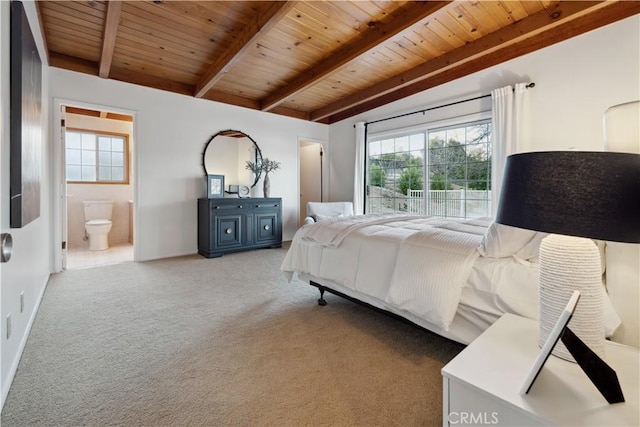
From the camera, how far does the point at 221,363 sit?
66.1 inches

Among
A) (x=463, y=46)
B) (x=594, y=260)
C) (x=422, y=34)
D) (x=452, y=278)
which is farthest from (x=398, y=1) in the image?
(x=594, y=260)

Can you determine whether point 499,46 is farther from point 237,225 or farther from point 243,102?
point 237,225

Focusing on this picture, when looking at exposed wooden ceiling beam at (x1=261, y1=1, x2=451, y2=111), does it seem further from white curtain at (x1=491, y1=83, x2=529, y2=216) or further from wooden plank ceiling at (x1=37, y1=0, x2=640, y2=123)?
white curtain at (x1=491, y1=83, x2=529, y2=216)

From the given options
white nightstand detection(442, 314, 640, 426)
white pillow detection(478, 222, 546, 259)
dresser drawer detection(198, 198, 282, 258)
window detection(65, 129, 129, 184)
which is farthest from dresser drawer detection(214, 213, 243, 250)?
white nightstand detection(442, 314, 640, 426)

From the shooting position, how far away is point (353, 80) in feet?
→ 14.6

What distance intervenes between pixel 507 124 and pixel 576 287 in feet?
10.4

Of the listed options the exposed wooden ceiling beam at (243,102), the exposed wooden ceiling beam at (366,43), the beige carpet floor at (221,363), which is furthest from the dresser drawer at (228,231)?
the exposed wooden ceiling beam at (366,43)

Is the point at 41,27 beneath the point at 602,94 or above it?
above

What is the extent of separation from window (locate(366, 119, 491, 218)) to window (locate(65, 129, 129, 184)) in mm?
4661

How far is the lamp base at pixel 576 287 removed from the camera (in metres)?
0.88

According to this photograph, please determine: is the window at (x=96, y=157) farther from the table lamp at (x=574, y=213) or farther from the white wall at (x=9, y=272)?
the table lamp at (x=574, y=213)

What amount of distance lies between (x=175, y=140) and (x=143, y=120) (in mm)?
465

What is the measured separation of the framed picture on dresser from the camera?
4.51 m

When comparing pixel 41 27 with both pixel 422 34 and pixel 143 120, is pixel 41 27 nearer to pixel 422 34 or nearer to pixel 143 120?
pixel 143 120
